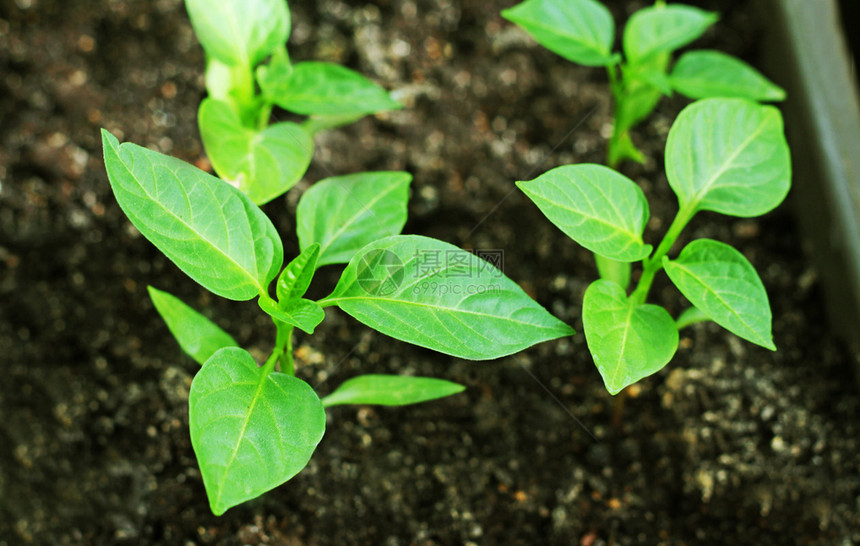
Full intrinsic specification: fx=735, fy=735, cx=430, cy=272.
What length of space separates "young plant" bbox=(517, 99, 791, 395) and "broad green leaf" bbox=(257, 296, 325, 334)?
275 millimetres

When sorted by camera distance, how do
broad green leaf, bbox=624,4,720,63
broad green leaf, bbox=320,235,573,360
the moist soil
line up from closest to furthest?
broad green leaf, bbox=320,235,573,360 < the moist soil < broad green leaf, bbox=624,4,720,63

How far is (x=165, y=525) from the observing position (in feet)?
3.62

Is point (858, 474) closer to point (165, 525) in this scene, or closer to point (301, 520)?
point (301, 520)

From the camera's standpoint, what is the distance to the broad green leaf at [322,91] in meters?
1.16

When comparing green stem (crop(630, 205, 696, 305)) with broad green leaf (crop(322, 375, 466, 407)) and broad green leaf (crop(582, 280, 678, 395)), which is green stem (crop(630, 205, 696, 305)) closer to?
broad green leaf (crop(582, 280, 678, 395))

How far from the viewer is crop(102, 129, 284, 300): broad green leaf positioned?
787 millimetres

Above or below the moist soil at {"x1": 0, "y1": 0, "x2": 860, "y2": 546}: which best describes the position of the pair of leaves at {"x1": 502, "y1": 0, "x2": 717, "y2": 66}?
above

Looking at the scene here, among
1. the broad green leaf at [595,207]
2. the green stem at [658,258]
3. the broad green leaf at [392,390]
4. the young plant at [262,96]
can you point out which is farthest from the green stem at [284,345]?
the green stem at [658,258]

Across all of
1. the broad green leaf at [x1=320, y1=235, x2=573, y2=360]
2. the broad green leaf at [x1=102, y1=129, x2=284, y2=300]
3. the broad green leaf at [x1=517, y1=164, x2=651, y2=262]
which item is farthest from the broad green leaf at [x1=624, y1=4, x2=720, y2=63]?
the broad green leaf at [x1=102, y1=129, x2=284, y2=300]

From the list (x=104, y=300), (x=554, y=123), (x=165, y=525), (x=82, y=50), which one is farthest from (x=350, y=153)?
(x=165, y=525)

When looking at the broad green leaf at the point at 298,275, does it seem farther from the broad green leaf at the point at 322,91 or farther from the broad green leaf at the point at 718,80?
the broad green leaf at the point at 718,80

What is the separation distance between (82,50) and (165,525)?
108 centimetres

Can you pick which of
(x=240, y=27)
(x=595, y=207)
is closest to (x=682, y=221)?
(x=595, y=207)

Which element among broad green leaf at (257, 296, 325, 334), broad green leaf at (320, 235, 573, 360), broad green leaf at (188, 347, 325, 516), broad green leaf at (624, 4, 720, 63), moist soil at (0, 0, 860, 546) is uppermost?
broad green leaf at (624, 4, 720, 63)
